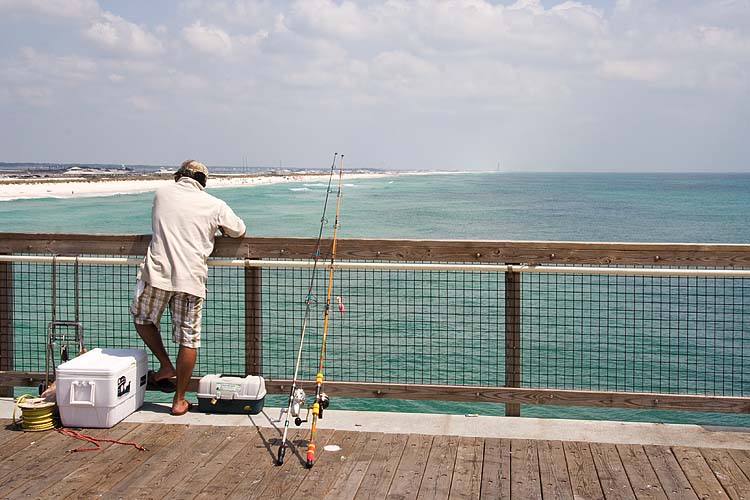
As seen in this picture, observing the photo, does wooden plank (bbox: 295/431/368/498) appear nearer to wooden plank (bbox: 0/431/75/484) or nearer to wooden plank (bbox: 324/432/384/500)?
wooden plank (bbox: 324/432/384/500)

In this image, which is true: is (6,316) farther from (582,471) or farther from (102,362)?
(582,471)

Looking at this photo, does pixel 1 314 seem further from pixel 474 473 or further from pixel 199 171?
pixel 474 473

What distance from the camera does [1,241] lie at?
15.8 feet

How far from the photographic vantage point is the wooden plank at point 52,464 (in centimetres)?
344

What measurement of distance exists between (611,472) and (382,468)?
1.01 m

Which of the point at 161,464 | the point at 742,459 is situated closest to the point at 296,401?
the point at 161,464

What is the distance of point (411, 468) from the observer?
3670 millimetres

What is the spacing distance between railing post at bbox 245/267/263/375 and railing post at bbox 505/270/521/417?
54.6 inches

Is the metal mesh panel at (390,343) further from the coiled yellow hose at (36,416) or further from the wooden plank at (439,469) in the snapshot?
the coiled yellow hose at (36,416)

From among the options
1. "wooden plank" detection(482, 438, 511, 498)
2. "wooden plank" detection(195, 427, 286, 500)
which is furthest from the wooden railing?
"wooden plank" detection(195, 427, 286, 500)

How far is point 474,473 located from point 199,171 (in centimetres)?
224

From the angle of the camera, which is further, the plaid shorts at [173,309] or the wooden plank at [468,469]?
the plaid shorts at [173,309]

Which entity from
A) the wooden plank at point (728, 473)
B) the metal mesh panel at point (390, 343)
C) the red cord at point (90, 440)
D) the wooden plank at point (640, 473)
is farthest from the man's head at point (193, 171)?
the wooden plank at point (728, 473)

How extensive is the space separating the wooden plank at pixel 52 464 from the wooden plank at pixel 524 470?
6.39 ft
